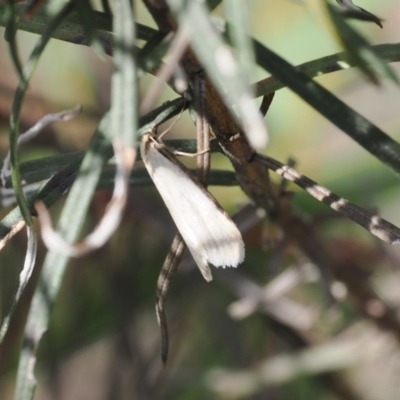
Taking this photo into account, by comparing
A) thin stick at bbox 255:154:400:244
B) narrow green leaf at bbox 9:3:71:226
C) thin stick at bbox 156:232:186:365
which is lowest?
thin stick at bbox 156:232:186:365

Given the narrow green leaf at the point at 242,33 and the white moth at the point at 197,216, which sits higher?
the narrow green leaf at the point at 242,33

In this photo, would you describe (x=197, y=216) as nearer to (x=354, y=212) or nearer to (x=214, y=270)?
(x=354, y=212)

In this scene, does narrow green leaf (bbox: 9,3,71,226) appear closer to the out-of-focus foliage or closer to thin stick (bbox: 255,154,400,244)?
the out-of-focus foliage

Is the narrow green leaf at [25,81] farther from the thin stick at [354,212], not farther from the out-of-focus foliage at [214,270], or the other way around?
the thin stick at [354,212]

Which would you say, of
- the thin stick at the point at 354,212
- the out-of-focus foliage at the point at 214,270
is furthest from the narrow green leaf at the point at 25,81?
the thin stick at the point at 354,212

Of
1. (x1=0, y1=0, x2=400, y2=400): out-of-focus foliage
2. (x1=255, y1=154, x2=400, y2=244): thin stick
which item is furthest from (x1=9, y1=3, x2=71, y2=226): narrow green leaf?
(x1=255, y1=154, x2=400, y2=244): thin stick

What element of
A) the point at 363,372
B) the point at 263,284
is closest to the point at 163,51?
the point at 263,284
